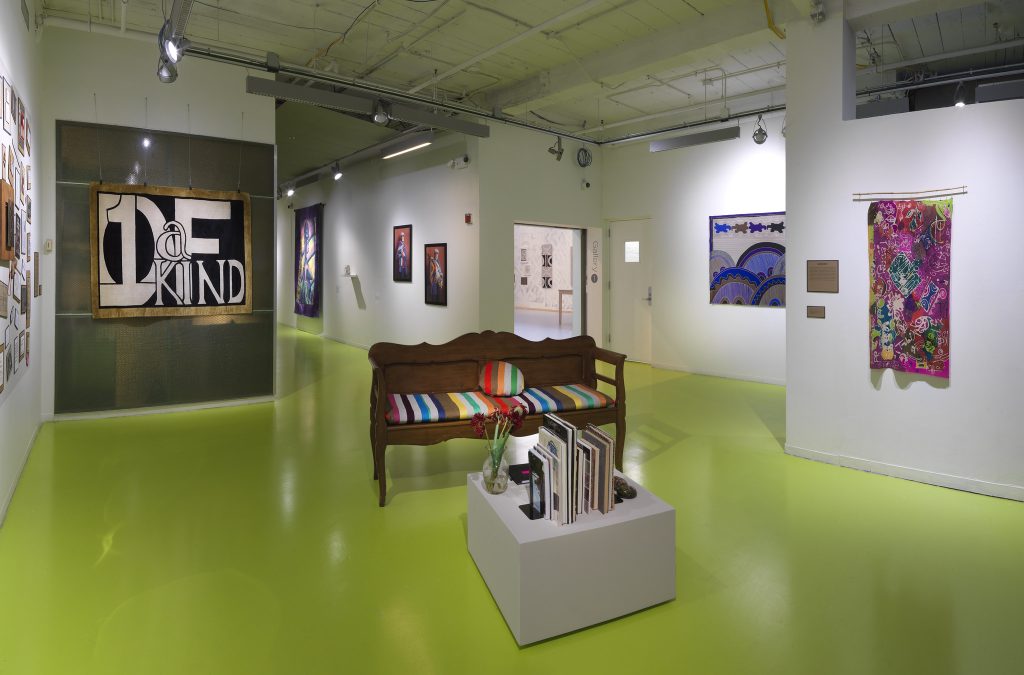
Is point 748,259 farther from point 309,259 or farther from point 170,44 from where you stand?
point 309,259

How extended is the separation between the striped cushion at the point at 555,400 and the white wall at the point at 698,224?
4205mm

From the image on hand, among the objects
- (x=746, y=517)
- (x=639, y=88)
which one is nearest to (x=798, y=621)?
(x=746, y=517)

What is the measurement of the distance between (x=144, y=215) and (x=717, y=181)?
6.71 metres

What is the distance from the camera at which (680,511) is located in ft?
11.5

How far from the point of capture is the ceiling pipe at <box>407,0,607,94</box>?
5.04 m

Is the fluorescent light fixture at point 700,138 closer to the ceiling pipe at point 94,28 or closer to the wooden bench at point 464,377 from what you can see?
the wooden bench at point 464,377

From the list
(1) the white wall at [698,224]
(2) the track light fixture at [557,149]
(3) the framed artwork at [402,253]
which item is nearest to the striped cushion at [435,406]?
(1) the white wall at [698,224]

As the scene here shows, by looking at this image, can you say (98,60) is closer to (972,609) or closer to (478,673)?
(478,673)

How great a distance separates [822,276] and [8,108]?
536 centimetres

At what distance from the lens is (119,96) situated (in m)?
5.49

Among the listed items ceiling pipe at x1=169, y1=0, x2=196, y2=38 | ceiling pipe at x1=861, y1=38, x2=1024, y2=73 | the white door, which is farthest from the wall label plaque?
ceiling pipe at x1=169, y1=0, x2=196, y2=38

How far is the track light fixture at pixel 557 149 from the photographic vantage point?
843cm

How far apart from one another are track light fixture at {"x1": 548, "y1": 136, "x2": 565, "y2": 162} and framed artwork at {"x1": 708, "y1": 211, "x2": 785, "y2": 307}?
234 cm

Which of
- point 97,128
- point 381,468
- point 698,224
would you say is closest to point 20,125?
point 97,128
